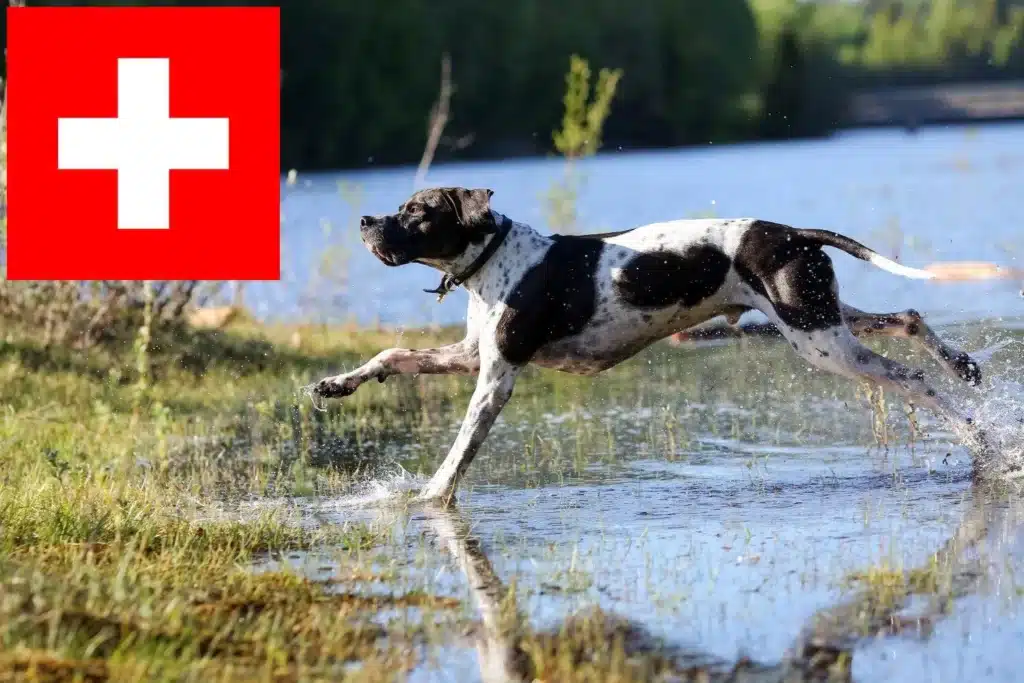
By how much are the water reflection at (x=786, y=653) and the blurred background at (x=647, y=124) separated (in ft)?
21.1

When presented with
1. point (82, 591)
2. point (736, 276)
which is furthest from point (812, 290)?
point (82, 591)

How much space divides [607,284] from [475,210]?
0.63m

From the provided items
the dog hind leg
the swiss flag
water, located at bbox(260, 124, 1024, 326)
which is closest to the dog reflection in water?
the dog hind leg

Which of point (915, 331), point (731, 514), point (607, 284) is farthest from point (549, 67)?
point (731, 514)

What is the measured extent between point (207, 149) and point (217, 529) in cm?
608

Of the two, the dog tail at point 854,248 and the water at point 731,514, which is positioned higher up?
the dog tail at point 854,248

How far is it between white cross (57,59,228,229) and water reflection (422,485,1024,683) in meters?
5.94

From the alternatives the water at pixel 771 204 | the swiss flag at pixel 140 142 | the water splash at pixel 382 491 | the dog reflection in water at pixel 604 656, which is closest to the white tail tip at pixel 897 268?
the water splash at pixel 382 491

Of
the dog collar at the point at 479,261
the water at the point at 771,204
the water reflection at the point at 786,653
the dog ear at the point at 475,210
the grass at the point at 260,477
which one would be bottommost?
the water at the point at 771,204

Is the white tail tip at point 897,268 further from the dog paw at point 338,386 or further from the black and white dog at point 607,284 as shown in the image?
the dog paw at point 338,386

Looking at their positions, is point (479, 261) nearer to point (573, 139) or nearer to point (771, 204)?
point (573, 139)

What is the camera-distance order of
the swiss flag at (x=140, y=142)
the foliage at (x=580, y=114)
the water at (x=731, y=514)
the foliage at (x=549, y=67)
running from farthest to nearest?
the foliage at (x=549, y=67) → the foliage at (x=580, y=114) → the swiss flag at (x=140, y=142) → the water at (x=731, y=514)

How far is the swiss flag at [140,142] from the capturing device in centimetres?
1115

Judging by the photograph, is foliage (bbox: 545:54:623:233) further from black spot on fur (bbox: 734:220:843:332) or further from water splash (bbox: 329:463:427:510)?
black spot on fur (bbox: 734:220:843:332)
